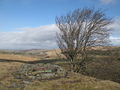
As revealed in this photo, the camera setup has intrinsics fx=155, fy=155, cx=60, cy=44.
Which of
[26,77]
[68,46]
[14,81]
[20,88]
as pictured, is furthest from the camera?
[68,46]

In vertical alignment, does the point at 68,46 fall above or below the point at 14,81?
above

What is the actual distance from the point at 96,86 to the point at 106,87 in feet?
1.99

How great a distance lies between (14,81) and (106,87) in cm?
636

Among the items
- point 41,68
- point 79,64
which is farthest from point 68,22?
point 41,68

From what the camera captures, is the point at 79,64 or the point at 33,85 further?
the point at 79,64

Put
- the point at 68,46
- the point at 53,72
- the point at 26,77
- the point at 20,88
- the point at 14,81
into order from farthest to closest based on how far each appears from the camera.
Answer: the point at 68,46 < the point at 53,72 < the point at 26,77 < the point at 14,81 < the point at 20,88

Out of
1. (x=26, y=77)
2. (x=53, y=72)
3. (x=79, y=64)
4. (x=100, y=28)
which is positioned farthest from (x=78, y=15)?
(x=26, y=77)

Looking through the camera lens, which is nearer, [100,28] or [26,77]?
[26,77]

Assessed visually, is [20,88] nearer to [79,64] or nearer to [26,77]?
[26,77]

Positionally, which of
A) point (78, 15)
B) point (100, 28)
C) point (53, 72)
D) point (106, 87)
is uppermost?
point (78, 15)

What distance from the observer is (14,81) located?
11195 mm

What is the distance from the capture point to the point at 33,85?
10094mm

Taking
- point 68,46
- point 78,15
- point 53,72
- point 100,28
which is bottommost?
point 53,72

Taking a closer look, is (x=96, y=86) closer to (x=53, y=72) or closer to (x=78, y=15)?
(x=53, y=72)
